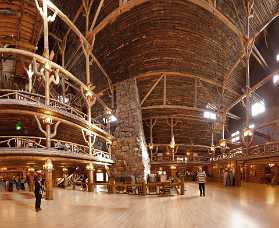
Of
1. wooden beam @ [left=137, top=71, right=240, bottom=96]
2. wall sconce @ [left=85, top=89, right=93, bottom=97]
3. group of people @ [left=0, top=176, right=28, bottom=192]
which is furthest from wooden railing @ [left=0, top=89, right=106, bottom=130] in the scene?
wooden beam @ [left=137, top=71, right=240, bottom=96]

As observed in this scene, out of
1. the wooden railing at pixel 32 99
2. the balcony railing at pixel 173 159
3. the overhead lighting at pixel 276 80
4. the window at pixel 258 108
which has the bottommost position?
the balcony railing at pixel 173 159

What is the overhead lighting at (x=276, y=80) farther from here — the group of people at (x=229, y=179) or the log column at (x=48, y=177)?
the log column at (x=48, y=177)

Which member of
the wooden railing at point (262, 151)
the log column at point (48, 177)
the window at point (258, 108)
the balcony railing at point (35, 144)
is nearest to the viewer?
the log column at point (48, 177)

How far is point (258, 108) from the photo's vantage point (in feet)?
83.1

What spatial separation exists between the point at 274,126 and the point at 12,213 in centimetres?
2001

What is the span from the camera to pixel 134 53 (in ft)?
72.2

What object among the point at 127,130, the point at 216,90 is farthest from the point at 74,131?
the point at 216,90

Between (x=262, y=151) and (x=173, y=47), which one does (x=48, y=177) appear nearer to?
(x=262, y=151)

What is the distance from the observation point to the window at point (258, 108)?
24484 mm

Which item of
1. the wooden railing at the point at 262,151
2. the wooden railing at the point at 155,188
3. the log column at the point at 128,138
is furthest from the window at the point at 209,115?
the wooden railing at the point at 155,188

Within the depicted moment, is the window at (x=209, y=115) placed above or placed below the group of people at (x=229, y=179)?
above

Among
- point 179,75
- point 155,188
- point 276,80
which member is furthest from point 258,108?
point 155,188

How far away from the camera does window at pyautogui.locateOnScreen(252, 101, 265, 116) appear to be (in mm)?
24484

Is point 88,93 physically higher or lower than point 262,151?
higher
